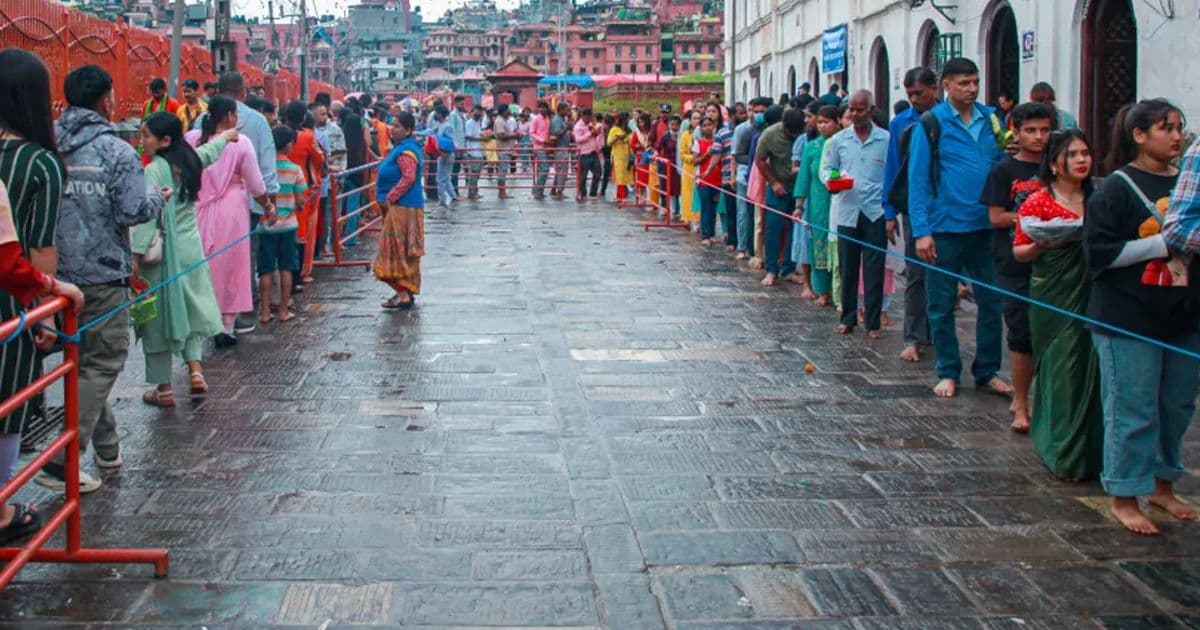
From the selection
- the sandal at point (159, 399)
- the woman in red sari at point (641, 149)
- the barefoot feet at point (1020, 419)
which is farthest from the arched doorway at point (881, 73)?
the sandal at point (159, 399)

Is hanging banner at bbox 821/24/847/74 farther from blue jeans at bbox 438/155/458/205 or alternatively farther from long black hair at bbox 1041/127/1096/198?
long black hair at bbox 1041/127/1096/198

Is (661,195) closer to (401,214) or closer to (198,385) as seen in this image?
(401,214)

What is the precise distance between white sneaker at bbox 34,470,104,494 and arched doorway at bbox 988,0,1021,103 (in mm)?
14677

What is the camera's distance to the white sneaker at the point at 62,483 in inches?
236

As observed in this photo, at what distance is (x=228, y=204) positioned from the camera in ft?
30.8

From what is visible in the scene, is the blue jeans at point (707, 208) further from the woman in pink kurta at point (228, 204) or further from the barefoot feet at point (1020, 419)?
the barefoot feet at point (1020, 419)

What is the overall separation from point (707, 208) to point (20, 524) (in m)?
12.6

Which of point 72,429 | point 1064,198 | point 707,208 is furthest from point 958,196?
point 707,208

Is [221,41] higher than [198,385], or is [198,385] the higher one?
[221,41]

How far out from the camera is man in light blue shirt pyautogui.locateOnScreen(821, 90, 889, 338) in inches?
396

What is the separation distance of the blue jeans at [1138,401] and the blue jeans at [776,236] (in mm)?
7493

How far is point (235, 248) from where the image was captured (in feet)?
31.4

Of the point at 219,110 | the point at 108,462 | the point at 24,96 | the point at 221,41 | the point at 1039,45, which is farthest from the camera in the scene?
the point at 221,41

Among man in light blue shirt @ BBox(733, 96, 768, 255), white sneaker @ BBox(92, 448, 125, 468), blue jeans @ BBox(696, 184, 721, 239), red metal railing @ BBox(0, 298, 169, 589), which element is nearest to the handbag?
white sneaker @ BBox(92, 448, 125, 468)
